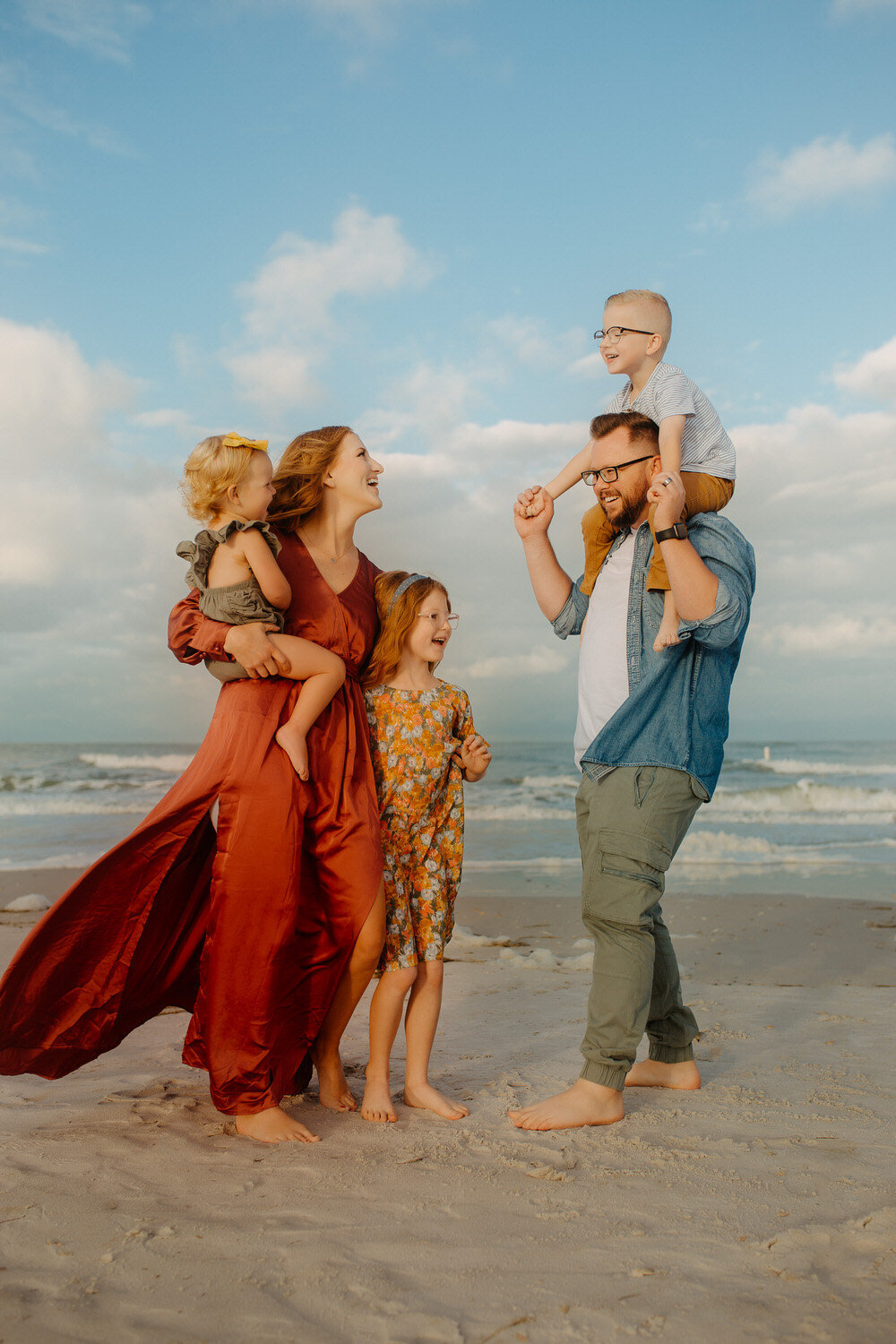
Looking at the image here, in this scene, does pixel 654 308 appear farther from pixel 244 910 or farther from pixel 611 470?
pixel 244 910

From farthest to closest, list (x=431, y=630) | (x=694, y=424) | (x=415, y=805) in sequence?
(x=431, y=630) < (x=415, y=805) < (x=694, y=424)

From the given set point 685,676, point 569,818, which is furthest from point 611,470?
point 569,818

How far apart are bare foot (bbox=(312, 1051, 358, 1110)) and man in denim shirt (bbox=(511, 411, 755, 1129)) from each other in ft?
2.01

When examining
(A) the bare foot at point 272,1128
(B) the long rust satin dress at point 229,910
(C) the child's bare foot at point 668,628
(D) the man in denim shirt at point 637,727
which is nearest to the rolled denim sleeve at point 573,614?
(D) the man in denim shirt at point 637,727

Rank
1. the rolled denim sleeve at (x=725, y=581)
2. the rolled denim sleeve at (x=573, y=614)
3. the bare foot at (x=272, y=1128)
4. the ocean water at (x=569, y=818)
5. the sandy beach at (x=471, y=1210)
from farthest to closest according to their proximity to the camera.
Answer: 1. the ocean water at (x=569, y=818)
2. the rolled denim sleeve at (x=573, y=614)
3. the rolled denim sleeve at (x=725, y=581)
4. the bare foot at (x=272, y=1128)
5. the sandy beach at (x=471, y=1210)

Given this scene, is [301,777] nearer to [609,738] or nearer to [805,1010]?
[609,738]

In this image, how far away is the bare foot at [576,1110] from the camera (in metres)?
2.95

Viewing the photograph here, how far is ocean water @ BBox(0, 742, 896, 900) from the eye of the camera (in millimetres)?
9875

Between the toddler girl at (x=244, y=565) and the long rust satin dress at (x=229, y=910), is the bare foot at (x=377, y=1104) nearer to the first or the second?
the long rust satin dress at (x=229, y=910)

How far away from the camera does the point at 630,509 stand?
3227 millimetres

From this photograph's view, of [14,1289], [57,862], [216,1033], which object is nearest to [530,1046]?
[216,1033]

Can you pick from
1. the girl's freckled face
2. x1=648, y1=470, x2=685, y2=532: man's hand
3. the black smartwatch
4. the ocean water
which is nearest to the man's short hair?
x1=648, y1=470, x2=685, y2=532: man's hand

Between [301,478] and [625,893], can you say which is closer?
[625,893]

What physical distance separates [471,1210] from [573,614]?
198 cm
